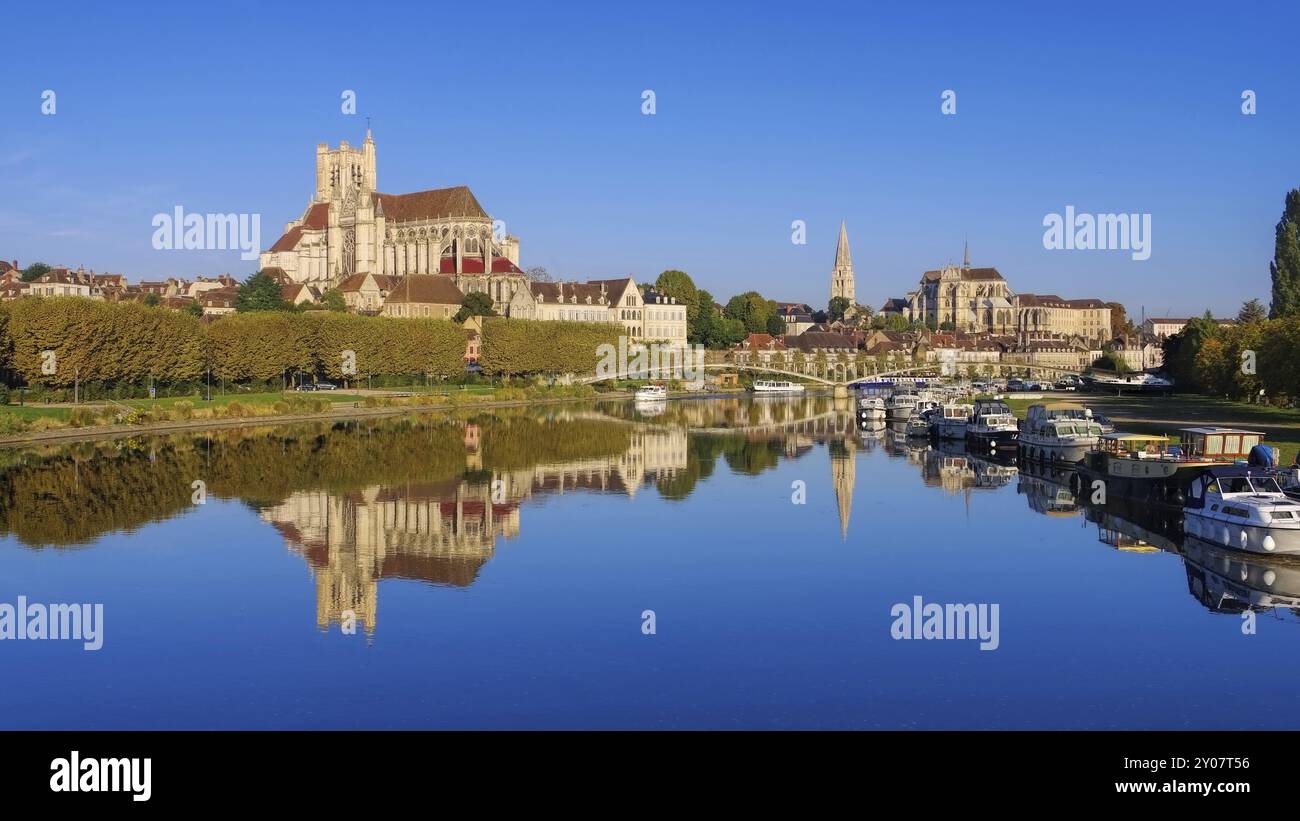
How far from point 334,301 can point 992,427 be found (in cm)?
8857

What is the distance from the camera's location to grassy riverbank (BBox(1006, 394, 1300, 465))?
49.2 meters

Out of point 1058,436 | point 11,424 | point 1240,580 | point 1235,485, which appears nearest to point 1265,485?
point 1235,485

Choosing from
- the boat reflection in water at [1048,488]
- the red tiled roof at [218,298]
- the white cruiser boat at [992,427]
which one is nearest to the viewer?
the boat reflection in water at [1048,488]

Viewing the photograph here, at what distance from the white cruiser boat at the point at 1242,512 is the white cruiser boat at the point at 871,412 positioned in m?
45.4

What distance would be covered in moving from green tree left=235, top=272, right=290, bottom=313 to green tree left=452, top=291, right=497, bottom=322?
640 inches

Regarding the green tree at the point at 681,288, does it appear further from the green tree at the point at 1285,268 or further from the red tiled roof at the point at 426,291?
the green tree at the point at 1285,268

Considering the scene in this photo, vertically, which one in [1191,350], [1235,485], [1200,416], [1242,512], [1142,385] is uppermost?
[1191,350]

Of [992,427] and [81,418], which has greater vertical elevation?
[81,418]

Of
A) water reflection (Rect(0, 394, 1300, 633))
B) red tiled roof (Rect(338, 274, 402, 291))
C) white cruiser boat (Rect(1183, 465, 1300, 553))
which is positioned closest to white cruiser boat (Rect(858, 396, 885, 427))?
water reflection (Rect(0, 394, 1300, 633))

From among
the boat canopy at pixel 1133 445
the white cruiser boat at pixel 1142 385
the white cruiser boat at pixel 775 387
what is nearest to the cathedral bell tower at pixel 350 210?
the white cruiser boat at pixel 775 387

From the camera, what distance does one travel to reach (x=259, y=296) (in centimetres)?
12656

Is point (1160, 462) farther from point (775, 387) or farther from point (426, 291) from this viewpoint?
point (426, 291)

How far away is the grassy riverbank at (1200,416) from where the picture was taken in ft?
161
